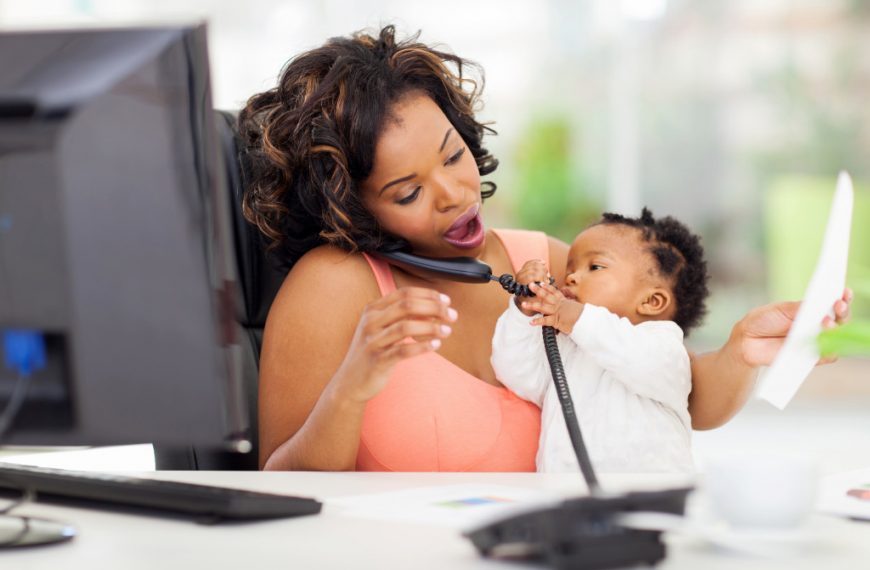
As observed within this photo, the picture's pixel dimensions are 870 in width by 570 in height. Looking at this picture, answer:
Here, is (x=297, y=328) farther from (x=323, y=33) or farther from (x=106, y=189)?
(x=323, y=33)

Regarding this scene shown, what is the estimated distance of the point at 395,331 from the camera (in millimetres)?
1137

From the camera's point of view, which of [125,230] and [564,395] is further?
[564,395]

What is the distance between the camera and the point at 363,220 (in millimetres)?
1601

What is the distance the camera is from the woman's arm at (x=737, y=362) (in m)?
1.47

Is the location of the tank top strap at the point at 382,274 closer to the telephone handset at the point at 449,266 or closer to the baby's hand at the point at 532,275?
the telephone handset at the point at 449,266

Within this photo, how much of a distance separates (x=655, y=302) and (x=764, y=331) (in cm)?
20

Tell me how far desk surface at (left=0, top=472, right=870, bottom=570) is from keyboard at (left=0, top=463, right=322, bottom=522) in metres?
0.01

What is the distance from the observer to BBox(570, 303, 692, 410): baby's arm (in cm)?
146

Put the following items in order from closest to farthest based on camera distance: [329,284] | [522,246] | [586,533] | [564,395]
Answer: [586,533] < [564,395] < [329,284] < [522,246]

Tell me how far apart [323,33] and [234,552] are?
15.4 feet

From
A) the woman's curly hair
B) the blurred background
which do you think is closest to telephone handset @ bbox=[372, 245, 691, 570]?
the woman's curly hair

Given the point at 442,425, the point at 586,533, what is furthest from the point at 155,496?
the point at 442,425

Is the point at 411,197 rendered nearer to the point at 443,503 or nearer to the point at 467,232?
the point at 467,232

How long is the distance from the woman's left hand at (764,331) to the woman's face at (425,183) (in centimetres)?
40
